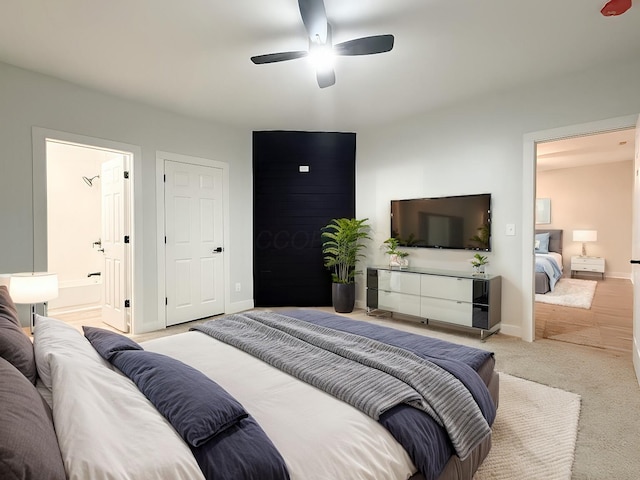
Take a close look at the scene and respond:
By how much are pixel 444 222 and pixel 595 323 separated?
83.0 inches

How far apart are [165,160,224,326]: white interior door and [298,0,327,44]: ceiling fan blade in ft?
8.56

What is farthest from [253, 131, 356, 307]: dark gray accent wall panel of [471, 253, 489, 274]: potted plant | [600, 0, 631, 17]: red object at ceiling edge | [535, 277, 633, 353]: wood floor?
[600, 0, 631, 17]: red object at ceiling edge

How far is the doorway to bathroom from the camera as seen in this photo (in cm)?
Answer: 430

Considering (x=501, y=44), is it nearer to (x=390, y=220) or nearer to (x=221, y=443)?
(x=390, y=220)

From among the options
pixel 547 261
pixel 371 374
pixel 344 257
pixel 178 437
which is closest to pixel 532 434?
pixel 371 374

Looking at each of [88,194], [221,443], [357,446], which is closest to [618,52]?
[357,446]

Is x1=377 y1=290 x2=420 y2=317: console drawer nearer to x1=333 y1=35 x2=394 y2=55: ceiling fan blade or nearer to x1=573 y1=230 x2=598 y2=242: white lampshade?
x1=333 y1=35 x2=394 y2=55: ceiling fan blade

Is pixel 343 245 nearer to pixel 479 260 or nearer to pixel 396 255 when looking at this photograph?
pixel 396 255

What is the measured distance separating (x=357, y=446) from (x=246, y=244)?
13.3 ft

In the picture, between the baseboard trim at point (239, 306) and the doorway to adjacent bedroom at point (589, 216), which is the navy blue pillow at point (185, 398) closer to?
the baseboard trim at point (239, 306)

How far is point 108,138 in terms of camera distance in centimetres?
366

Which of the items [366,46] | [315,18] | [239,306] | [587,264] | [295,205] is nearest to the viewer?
[315,18]

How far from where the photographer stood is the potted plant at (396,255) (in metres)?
4.54

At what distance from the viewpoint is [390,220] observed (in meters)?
4.75
